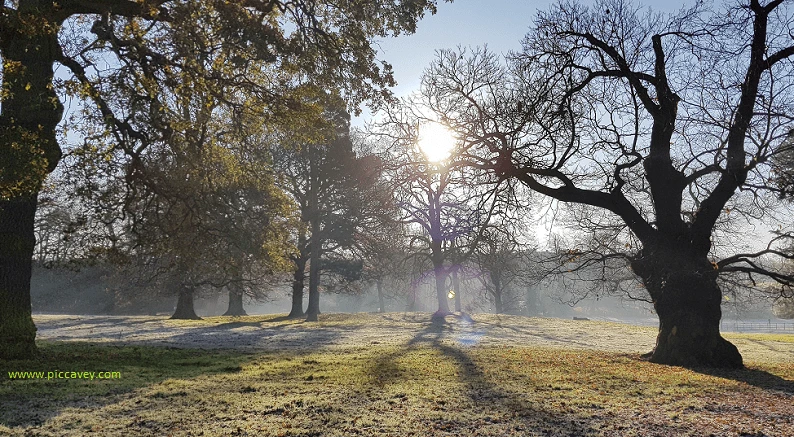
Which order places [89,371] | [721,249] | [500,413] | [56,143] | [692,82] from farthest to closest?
[721,249], [692,82], [56,143], [89,371], [500,413]

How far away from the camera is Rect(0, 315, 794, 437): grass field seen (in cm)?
503

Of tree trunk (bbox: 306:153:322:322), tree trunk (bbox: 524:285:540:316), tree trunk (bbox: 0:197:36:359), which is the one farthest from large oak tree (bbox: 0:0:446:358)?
tree trunk (bbox: 524:285:540:316)

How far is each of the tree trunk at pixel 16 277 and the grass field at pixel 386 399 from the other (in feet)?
1.62

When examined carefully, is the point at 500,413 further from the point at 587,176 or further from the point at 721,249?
the point at 721,249

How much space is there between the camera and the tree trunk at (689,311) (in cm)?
1034

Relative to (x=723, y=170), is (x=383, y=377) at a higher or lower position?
lower

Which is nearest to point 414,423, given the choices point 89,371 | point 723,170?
point 89,371

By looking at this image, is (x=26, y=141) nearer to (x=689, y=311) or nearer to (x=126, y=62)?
(x=126, y=62)

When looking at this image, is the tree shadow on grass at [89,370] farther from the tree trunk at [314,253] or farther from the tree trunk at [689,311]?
the tree trunk at [314,253]

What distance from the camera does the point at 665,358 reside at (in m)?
10.9

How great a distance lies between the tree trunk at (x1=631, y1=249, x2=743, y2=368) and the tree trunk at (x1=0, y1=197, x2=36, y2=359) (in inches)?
479

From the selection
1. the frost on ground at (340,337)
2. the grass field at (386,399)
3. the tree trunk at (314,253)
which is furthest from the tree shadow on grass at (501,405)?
the tree trunk at (314,253)

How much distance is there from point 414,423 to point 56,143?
8.21 m

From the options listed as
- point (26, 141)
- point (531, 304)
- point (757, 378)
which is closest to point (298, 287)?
point (26, 141)
